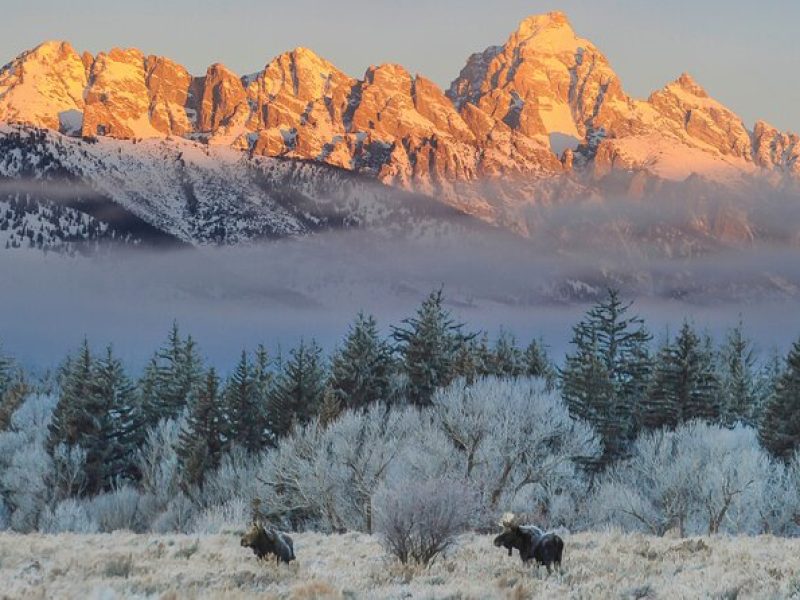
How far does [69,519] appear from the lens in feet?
177

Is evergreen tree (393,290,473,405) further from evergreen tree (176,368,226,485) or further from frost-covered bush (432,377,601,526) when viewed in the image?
evergreen tree (176,368,226,485)

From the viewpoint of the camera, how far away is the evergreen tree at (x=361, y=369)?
58.5 metres

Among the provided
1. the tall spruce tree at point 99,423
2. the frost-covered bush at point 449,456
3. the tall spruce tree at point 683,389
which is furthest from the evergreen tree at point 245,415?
the tall spruce tree at point 683,389

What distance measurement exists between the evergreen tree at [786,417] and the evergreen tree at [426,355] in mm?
20229

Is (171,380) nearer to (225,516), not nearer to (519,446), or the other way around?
(225,516)

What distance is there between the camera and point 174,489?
60.2m

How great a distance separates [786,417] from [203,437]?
37455 millimetres

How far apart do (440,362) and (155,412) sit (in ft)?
90.0

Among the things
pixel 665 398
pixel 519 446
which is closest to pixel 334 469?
pixel 519 446

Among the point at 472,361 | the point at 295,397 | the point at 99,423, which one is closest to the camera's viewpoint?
the point at 472,361

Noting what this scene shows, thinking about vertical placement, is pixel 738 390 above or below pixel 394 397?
above

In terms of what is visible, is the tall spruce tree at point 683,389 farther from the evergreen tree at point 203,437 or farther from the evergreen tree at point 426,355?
the evergreen tree at point 203,437

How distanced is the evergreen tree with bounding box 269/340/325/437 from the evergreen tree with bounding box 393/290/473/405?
21.2ft

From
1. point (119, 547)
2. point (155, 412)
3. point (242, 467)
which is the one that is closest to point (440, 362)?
point (242, 467)
